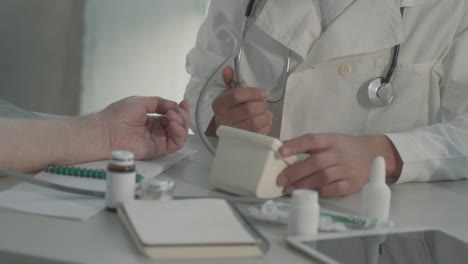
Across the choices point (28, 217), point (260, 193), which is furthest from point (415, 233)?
point (28, 217)

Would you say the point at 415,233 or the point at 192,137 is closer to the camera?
the point at 415,233

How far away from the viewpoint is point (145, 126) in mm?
1245

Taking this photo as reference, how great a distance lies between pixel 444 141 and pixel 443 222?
0.91 ft

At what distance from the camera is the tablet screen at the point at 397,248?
80 cm

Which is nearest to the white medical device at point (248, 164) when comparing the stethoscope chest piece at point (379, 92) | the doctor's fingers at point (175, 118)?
the doctor's fingers at point (175, 118)

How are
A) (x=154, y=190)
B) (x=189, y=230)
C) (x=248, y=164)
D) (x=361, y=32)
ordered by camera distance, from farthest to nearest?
(x=361, y=32), (x=248, y=164), (x=154, y=190), (x=189, y=230)

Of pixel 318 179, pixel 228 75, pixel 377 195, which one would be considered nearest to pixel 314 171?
pixel 318 179

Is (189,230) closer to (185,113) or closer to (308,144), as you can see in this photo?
(308,144)

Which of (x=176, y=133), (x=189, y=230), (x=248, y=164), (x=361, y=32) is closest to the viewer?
(x=189, y=230)

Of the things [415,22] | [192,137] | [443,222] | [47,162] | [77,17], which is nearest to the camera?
[443,222]

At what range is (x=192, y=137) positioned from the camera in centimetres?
147

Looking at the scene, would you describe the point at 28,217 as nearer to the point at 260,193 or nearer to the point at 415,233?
the point at 260,193

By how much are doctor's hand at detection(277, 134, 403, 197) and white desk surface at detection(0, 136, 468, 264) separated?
26mm

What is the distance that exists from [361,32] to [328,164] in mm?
411
